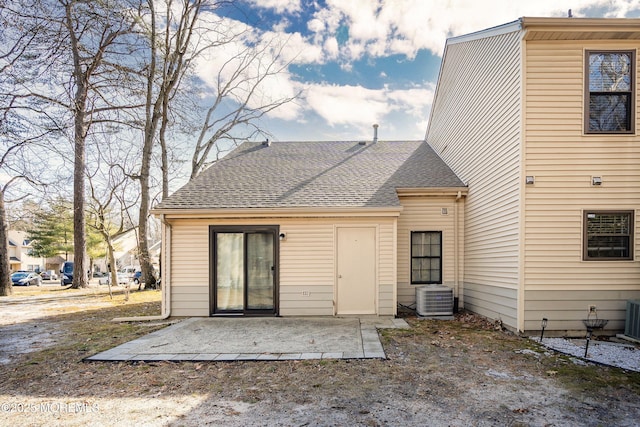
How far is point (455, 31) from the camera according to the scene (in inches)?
420

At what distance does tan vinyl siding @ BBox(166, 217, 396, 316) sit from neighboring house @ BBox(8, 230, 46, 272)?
4854cm

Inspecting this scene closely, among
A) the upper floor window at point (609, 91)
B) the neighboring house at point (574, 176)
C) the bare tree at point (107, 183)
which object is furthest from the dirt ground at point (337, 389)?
the bare tree at point (107, 183)

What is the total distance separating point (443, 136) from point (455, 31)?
3.12 meters

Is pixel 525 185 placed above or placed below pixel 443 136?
below

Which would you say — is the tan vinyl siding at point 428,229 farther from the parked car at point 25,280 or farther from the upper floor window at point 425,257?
the parked car at point 25,280

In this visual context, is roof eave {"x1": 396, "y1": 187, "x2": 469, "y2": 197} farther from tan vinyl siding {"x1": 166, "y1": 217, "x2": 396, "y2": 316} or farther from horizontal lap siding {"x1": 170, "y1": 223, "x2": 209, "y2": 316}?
horizontal lap siding {"x1": 170, "y1": 223, "x2": 209, "y2": 316}

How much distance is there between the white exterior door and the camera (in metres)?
8.20

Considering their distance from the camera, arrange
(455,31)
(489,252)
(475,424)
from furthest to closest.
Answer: (455,31)
(489,252)
(475,424)

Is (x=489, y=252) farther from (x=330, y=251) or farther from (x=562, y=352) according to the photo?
(x=330, y=251)

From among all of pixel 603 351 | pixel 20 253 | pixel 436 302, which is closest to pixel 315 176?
pixel 436 302

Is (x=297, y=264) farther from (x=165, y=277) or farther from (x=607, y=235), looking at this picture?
(x=607, y=235)

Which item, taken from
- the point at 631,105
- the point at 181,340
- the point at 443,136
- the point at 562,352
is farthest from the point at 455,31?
the point at 181,340

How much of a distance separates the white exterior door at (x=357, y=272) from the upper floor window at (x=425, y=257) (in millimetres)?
1656

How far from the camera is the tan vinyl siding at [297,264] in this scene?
8.15 metres
